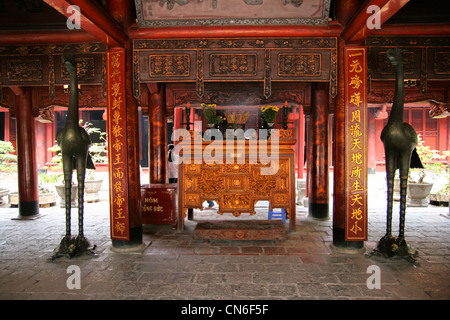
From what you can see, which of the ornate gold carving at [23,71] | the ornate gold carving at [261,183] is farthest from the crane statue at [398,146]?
the ornate gold carving at [23,71]

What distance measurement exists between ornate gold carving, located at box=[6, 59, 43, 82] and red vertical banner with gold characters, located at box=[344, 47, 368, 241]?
16.9ft

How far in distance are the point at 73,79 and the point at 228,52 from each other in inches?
92.4

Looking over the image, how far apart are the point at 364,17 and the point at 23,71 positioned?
5486mm

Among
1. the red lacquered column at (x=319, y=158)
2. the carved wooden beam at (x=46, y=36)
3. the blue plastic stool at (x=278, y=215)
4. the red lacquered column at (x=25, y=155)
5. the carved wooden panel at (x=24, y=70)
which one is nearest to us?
the carved wooden beam at (x=46, y=36)

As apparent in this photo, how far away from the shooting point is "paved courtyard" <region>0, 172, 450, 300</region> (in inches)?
113

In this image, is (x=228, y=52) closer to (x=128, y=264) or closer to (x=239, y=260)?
(x=239, y=260)

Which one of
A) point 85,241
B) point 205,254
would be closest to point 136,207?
point 85,241

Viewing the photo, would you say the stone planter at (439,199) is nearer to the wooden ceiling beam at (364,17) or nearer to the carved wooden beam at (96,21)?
the wooden ceiling beam at (364,17)

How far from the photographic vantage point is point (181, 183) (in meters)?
4.85

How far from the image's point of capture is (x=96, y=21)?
3287 mm

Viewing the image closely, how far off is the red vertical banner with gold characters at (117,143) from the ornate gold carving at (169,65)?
1.47ft

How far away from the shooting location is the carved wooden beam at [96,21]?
9.60 feet

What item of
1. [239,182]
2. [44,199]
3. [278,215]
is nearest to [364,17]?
[239,182]

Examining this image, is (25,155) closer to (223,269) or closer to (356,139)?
(223,269)
